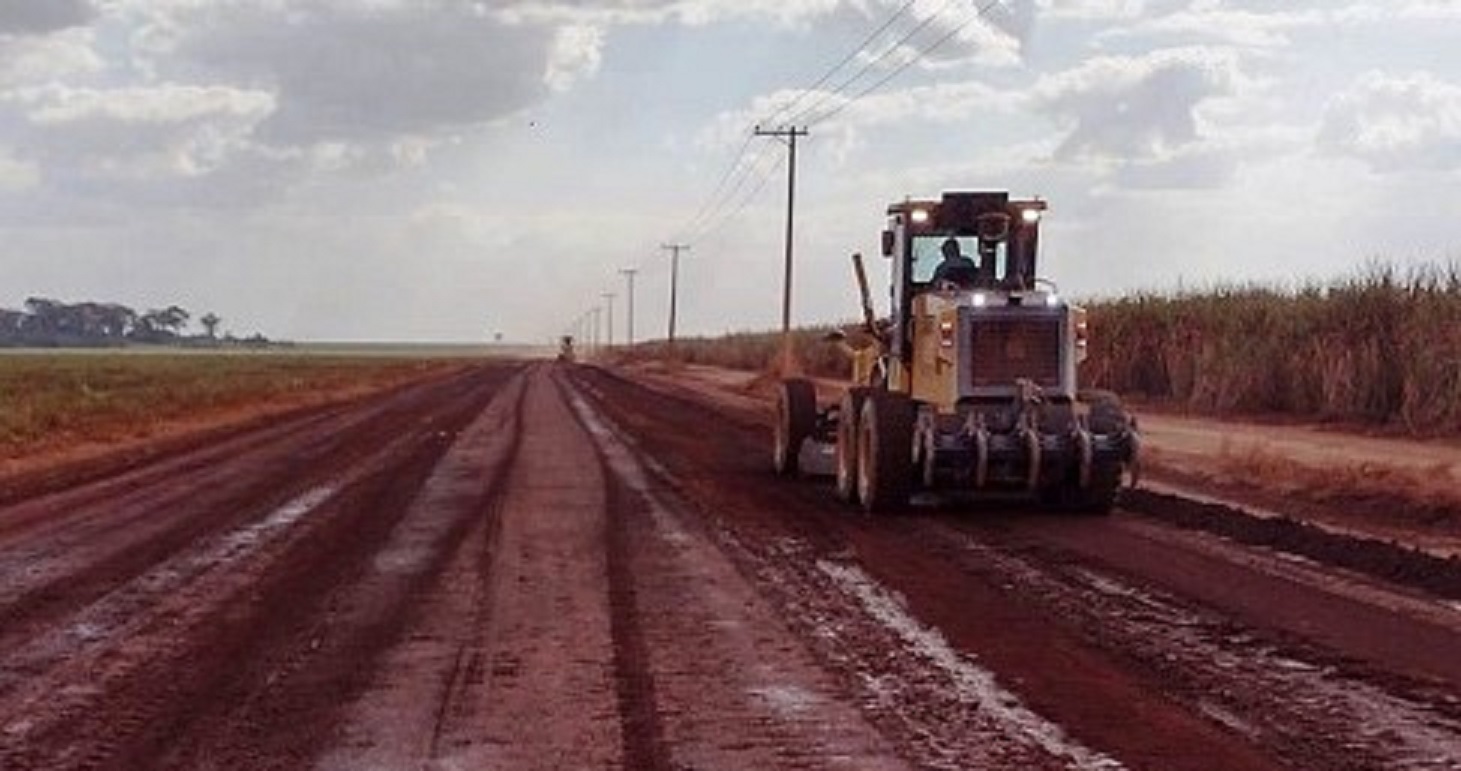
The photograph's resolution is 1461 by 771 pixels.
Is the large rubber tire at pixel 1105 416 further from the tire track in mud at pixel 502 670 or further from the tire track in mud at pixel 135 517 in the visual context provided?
the tire track in mud at pixel 135 517

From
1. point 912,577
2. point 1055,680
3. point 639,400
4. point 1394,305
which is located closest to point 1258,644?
point 1055,680

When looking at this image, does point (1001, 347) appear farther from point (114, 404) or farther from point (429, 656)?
point (114, 404)

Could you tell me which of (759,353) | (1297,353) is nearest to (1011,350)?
(1297,353)

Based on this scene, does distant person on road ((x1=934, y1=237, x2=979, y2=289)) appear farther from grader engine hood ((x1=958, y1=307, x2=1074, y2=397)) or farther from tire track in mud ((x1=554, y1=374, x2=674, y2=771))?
tire track in mud ((x1=554, y1=374, x2=674, y2=771))

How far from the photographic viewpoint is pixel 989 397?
17.4 m

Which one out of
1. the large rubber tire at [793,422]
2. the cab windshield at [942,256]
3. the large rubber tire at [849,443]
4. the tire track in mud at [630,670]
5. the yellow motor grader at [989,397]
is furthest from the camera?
the large rubber tire at [793,422]

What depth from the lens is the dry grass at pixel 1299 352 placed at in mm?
28359

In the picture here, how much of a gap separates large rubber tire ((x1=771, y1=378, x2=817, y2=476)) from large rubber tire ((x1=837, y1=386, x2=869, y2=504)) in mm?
2747

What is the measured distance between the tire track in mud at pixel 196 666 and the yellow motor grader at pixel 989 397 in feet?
16.1

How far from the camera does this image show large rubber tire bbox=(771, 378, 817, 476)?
22.7 m

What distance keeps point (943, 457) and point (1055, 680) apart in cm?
802

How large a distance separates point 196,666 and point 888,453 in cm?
885

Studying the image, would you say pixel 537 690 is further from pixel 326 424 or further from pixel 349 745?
pixel 326 424

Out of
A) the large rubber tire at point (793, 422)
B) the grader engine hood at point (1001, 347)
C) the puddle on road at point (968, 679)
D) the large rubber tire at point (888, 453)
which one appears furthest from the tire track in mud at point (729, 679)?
the large rubber tire at point (793, 422)
